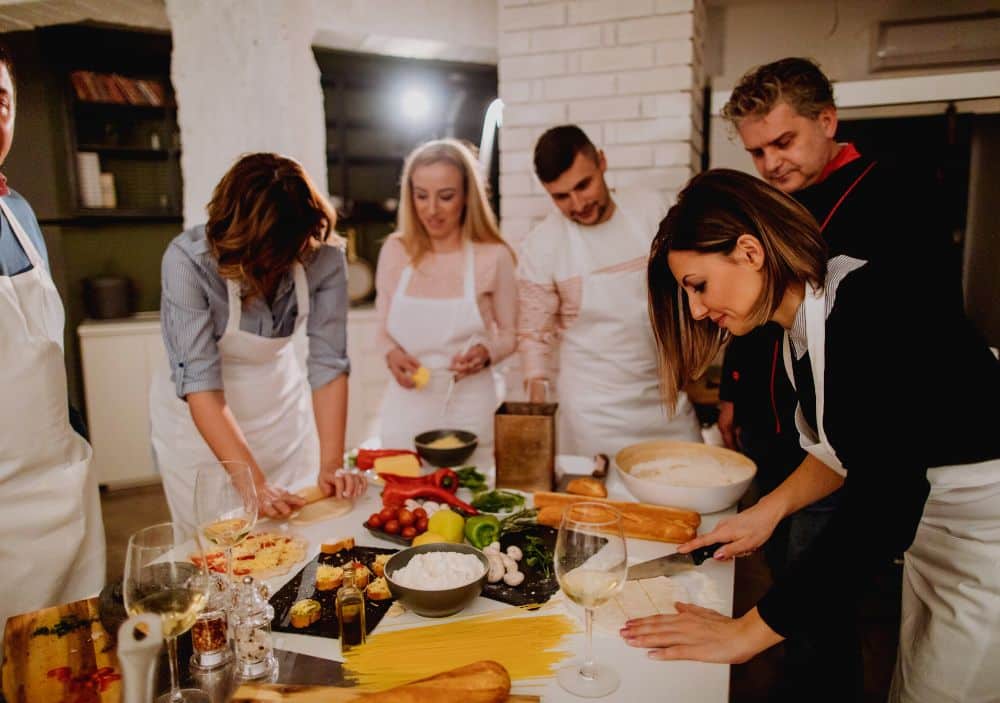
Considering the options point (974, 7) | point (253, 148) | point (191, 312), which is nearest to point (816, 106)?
point (191, 312)

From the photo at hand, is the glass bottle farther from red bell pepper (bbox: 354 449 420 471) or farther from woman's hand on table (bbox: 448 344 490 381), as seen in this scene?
woman's hand on table (bbox: 448 344 490 381)

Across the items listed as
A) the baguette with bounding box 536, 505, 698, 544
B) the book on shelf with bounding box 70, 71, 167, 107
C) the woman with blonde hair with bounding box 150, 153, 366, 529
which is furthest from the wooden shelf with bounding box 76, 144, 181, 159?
the baguette with bounding box 536, 505, 698, 544

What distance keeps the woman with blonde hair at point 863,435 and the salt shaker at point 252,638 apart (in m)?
0.55

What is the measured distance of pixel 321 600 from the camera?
125cm

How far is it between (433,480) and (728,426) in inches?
44.1

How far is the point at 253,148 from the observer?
153 inches

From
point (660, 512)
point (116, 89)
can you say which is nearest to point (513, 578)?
point (660, 512)

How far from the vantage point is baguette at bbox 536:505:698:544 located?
149cm

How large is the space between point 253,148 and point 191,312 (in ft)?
7.60

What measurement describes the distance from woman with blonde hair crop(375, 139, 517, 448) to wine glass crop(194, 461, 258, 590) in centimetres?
138

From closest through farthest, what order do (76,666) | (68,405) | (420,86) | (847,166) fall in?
(76,666), (68,405), (847,166), (420,86)

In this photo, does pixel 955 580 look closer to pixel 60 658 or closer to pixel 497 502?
pixel 497 502

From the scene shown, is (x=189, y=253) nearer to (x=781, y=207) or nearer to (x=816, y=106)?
(x=781, y=207)

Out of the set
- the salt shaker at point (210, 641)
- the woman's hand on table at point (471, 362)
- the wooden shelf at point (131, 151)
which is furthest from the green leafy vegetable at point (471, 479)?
the wooden shelf at point (131, 151)
